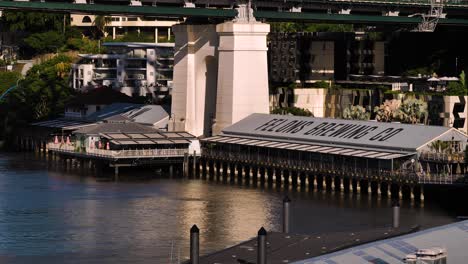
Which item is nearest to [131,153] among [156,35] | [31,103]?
[31,103]

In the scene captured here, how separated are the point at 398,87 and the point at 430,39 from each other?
2115cm

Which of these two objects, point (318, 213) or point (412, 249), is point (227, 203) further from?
point (412, 249)

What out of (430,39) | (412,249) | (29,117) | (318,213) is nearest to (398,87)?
(430,39)

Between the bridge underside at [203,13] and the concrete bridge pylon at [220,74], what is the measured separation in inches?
68.7

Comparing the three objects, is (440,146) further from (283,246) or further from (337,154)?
(283,246)

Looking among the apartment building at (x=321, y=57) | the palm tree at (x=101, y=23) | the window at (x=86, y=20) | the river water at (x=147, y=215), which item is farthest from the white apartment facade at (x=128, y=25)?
the river water at (x=147, y=215)

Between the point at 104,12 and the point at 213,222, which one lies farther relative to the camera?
the point at 104,12

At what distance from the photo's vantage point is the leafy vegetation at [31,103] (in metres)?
128

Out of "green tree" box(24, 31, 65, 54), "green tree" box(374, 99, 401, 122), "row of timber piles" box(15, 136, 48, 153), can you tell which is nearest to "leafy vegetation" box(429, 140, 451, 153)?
"green tree" box(374, 99, 401, 122)

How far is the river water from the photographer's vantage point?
66.5 metres

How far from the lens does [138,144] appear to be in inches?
4124

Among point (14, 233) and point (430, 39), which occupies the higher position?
point (430, 39)

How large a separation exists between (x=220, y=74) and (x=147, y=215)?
35.0 m

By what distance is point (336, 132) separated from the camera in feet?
326
